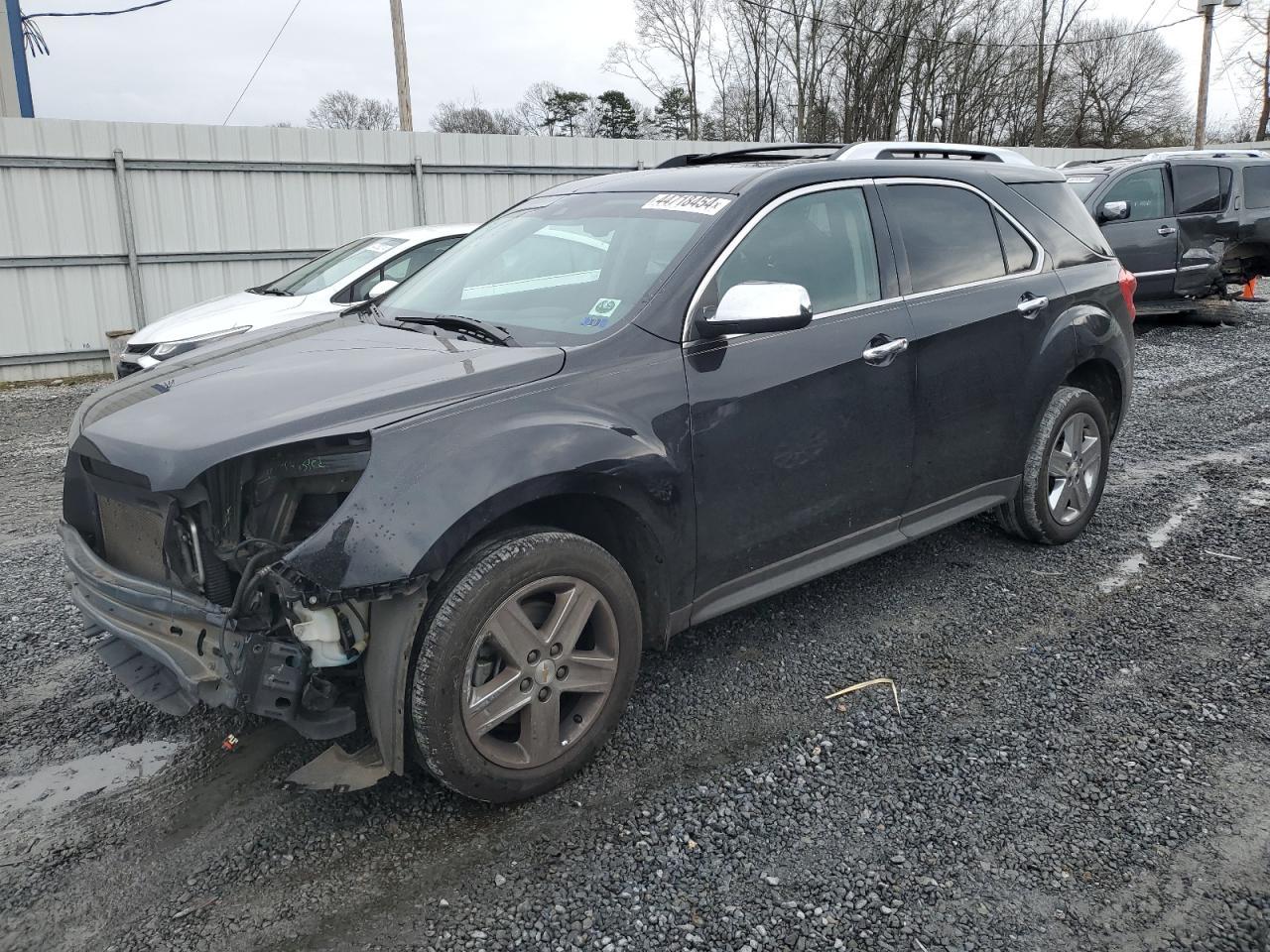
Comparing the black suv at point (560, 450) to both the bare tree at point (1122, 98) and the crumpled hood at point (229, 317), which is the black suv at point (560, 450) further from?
the bare tree at point (1122, 98)

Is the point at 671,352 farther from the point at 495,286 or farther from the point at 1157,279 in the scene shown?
the point at 1157,279

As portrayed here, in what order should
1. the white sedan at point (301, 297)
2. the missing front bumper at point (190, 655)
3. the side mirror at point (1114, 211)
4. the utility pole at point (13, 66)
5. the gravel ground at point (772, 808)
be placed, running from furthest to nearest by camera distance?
the utility pole at point (13, 66)
the side mirror at point (1114, 211)
the white sedan at point (301, 297)
the missing front bumper at point (190, 655)
the gravel ground at point (772, 808)

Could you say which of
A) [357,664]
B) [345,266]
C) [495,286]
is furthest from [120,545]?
[345,266]

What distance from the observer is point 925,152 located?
4527mm

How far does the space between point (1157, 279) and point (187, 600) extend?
12.0m

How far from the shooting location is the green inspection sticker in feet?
10.7

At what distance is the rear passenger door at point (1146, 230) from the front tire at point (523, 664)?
10641 mm

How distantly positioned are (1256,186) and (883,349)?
11223 millimetres

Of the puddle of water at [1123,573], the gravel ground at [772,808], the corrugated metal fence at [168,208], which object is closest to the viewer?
the gravel ground at [772,808]

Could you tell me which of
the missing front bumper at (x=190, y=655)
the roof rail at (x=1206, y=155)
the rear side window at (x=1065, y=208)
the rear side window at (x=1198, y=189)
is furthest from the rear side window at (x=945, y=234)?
the roof rail at (x=1206, y=155)

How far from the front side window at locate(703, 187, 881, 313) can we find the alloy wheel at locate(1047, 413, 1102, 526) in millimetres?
1530

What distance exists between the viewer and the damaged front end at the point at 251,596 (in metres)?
2.55

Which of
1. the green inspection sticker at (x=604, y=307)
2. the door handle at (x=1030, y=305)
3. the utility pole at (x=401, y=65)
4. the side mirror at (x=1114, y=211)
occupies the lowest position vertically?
the door handle at (x=1030, y=305)

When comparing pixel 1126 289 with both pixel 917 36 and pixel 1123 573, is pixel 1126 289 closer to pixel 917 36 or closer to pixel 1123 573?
pixel 1123 573
